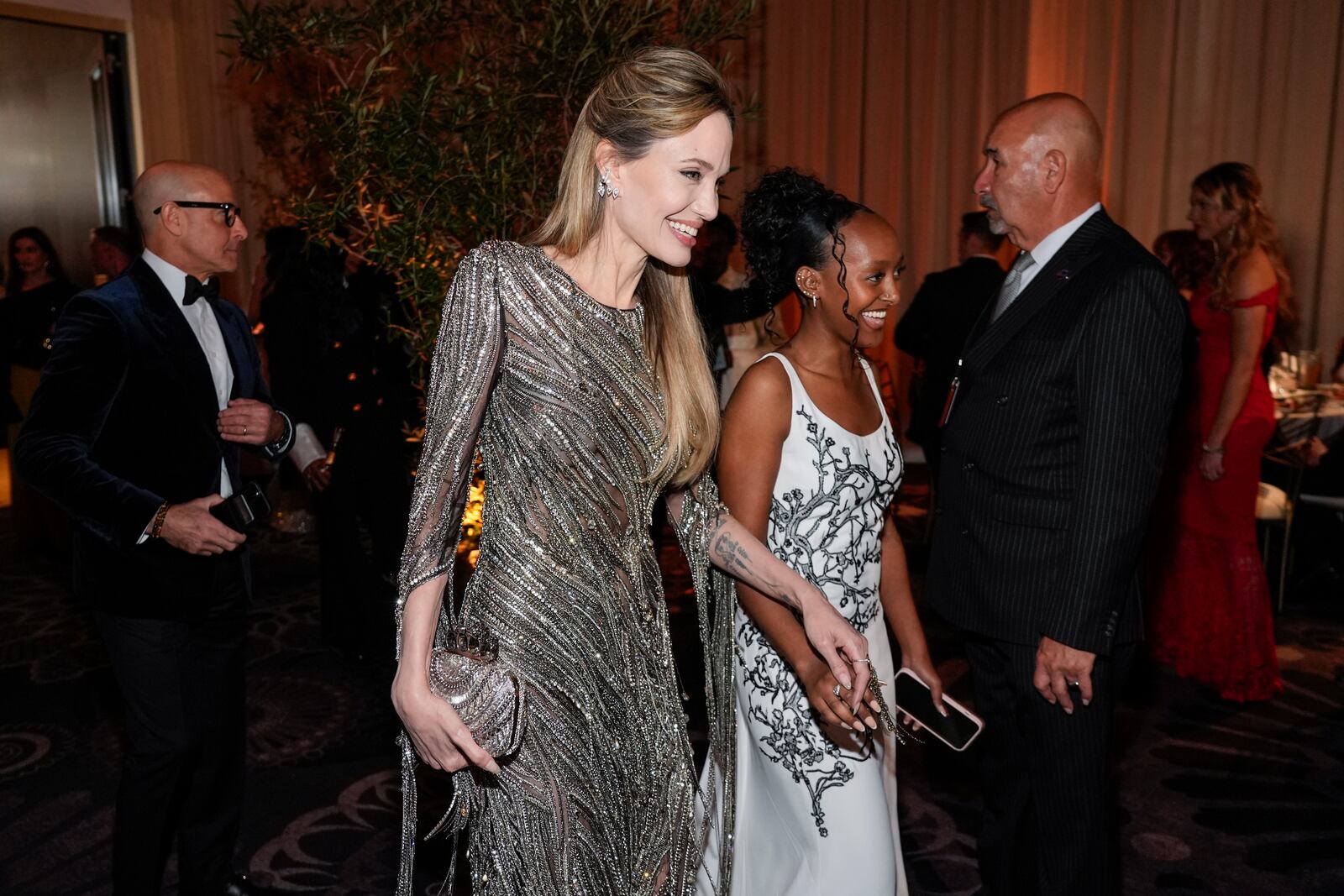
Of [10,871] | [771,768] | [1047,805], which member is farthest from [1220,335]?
[10,871]

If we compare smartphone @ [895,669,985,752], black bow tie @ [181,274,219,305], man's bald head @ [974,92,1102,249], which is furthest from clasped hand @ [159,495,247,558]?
man's bald head @ [974,92,1102,249]

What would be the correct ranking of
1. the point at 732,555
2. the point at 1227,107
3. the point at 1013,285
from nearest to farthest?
1. the point at 732,555
2. the point at 1013,285
3. the point at 1227,107

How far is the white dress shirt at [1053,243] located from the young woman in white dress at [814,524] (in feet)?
1.02

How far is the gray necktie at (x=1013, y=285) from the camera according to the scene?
8.46 ft

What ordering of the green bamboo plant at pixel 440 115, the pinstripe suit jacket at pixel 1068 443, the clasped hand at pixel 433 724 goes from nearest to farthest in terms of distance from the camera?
the clasped hand at pixel 433 724 → the pinstripe suit jacket at pixel 1068 443 → the green bamboo plant at pixel 440 115

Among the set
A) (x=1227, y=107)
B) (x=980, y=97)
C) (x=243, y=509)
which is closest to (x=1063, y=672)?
(x=243, y=509)

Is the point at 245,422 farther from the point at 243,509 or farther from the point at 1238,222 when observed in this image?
the point at 1238,222

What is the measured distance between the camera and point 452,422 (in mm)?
1664

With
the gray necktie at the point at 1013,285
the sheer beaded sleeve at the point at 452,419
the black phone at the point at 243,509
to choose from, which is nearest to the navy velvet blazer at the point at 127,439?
the black phone at the point at 243,509

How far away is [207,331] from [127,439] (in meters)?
0.41

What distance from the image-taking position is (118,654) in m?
2.61

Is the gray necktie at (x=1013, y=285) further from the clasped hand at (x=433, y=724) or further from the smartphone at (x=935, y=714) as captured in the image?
the clasped hand at (x=433, y=724)

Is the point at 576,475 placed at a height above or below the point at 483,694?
above

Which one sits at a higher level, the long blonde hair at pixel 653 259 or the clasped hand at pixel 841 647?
the long blonde hair at pixel 653 259
